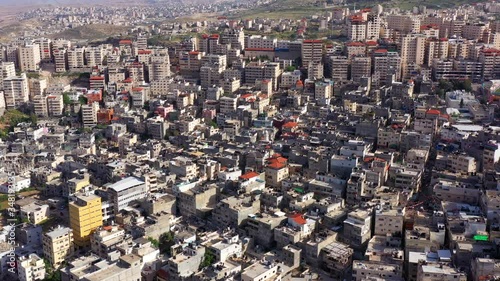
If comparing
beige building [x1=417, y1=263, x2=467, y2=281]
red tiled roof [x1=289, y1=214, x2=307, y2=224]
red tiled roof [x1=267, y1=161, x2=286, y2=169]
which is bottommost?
beige building [x1=417, y1=263, x2=467, y2=281]

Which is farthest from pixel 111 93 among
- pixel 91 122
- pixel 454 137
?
pixel 454 137

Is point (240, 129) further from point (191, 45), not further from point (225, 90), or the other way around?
point (191, 45)

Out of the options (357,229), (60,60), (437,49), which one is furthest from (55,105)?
(437,49)

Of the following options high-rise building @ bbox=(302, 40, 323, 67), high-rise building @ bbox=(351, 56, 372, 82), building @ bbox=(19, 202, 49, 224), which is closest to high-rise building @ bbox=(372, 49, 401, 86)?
high-rise building @ bbox=(351, 56, 372, 82)

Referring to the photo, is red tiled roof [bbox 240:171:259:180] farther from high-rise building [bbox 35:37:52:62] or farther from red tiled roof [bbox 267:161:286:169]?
high-rise building [bbox 35:37:52:62]

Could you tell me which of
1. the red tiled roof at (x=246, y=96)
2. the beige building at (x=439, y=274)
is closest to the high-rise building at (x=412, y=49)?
the red tiled roof at (x=246, y=96)
